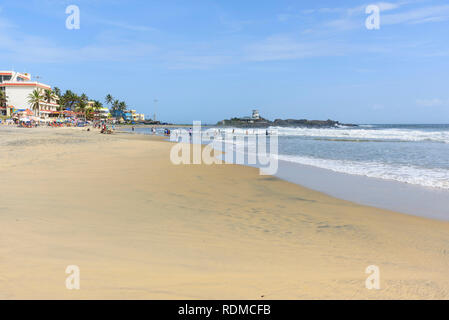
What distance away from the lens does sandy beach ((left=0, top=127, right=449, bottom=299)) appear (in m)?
2.97

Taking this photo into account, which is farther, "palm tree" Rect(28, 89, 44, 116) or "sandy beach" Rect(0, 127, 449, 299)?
"palm tree" Rect(28, 89, 44, 116)

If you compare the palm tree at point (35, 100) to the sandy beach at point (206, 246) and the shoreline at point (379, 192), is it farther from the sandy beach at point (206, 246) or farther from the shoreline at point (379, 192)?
the shoreline at point (379, 192)

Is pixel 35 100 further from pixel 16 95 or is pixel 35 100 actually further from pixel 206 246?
pixel 206 246

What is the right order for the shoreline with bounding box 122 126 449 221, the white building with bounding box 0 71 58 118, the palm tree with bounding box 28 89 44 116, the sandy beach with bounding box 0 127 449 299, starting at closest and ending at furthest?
the sandy beach with bounding box 0 127 449 299 < the shoreline with bounding box 122 126 449 221 < the palm tree with bounding box 28 89 44 116 < the white building with bounding box 0 71 58 118

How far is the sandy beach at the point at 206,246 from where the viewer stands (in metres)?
2.97

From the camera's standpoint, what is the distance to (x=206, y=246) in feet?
13.4

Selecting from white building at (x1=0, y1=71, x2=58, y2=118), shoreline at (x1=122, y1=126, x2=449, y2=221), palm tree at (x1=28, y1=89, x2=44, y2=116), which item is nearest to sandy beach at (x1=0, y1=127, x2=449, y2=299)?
shoreline at (x1=122, y1=126, x2=449, y2=221)

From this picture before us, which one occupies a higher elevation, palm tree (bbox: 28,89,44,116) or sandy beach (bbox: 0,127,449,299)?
palm tree (bbox: 28,89,44,116)

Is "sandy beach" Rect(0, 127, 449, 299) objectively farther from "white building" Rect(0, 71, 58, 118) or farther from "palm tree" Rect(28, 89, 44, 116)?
"white building" Rect(0, 71, 58, 118)

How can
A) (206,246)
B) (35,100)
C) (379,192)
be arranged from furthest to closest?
(35,100)
(379,192)
(206,246)

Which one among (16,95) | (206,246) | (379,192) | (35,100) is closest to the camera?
(206,246)

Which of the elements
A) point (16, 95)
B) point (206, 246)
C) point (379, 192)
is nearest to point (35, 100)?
point (16, 95)

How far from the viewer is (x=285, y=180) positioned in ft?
34.0

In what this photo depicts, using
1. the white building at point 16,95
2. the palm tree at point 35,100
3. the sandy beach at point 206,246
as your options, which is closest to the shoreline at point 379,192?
the sandy beach at point 206,246
